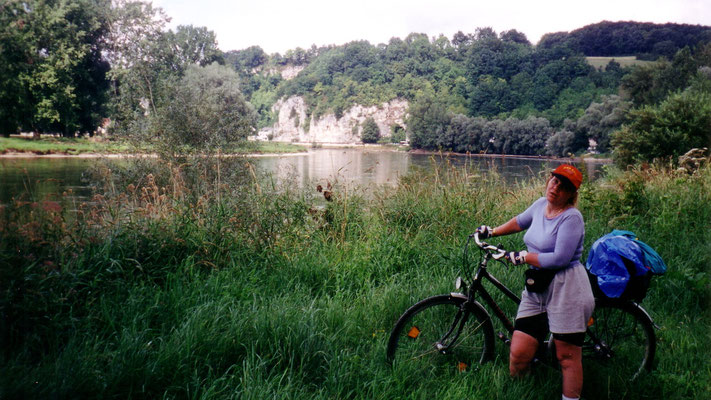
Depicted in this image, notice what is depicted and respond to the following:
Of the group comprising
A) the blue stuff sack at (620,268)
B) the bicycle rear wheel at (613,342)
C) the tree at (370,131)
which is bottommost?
the bicycle rear wheel at (613,342)

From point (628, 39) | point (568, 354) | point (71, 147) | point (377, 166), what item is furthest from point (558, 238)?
point (628, 39)

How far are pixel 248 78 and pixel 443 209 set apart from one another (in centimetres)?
1107

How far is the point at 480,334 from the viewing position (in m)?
3.04

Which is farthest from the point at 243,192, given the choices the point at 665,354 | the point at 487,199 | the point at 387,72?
the point at 387,72

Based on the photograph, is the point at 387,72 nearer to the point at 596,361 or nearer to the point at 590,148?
the point at 590,148

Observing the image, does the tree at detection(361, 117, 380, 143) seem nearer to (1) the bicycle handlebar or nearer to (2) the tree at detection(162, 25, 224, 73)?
(2) the tree at detection(162, 25, 224, 73)

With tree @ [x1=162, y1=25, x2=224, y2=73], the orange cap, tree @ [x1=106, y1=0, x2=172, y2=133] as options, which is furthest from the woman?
tree @ [x1=162, y1=25, x2=224, y2=73]

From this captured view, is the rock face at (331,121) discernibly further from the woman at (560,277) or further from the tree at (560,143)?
the woman at (560,277)

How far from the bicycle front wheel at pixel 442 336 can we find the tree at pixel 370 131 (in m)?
15.9

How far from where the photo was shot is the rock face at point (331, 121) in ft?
59.2

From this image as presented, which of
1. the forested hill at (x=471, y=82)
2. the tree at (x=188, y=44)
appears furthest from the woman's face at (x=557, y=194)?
the forested hill at (x=471, y=82)

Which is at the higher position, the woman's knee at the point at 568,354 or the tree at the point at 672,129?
the tree at the point at 672,129

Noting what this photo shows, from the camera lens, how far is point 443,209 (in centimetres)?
585

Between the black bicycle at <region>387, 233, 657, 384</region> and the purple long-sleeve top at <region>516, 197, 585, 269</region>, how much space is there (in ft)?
1.12
